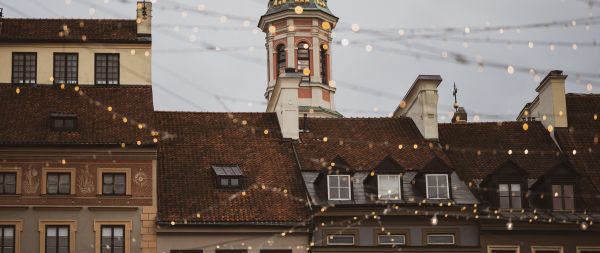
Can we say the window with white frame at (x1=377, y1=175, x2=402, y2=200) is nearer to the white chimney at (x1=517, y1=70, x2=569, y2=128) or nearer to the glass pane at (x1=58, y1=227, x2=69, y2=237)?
the white chimney at (x1=517, y1=70, x2=569, y2=128)

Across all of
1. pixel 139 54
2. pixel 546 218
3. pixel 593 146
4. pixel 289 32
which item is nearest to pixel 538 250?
pixel 546 218

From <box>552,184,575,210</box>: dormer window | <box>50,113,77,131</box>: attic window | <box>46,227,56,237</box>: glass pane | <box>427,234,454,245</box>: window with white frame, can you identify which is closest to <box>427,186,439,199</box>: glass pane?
<box>427,234,454,245</box>: window with white frame

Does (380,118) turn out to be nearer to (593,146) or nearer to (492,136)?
(492,136)

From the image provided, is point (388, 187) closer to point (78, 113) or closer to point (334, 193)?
point (334, 193)

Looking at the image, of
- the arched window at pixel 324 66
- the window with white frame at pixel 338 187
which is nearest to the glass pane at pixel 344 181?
the window with white frame at pixel 338 187

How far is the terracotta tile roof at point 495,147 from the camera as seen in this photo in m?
66.4

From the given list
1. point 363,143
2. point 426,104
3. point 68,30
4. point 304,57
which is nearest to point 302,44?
point 304,57

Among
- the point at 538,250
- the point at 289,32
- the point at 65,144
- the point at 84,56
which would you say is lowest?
the point at 538,250

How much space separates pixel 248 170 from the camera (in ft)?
211

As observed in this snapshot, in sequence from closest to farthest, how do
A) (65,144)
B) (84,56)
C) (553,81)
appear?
(65,144) → (84,56) → (553,81)

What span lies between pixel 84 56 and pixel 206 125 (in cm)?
612

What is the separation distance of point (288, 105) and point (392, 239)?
894cm

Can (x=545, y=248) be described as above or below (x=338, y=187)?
below

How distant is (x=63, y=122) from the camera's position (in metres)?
62.2
